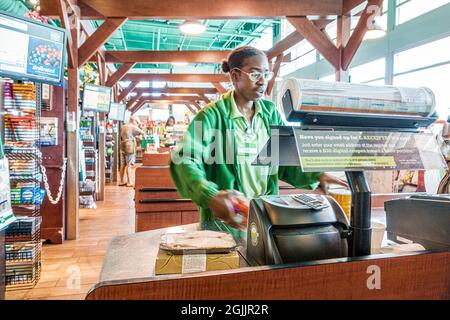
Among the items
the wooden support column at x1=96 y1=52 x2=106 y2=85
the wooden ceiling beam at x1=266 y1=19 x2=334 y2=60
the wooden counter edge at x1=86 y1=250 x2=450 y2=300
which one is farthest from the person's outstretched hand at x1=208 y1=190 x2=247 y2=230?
the wooden support column at x1=96 y1=52 x2=106 y2=85

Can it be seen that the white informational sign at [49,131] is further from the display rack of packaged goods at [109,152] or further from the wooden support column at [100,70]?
the display rack of packaged goods at [109,152]

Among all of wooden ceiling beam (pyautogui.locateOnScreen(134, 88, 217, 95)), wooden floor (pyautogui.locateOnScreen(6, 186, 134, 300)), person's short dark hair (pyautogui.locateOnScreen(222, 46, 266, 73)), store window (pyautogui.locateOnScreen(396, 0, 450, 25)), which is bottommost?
wooden floor (pyautogui.locateOnScreen(6, 186, 134, 300))

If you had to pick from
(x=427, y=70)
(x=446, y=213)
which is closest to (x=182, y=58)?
(x=427, y=70)

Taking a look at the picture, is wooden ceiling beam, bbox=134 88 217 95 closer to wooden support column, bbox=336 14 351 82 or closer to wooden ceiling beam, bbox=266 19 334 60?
wooden ceiling beam, bbox=266 19 334 60

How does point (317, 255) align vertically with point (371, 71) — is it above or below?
below

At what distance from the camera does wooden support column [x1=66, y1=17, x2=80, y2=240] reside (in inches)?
178

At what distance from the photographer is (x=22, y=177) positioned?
10.4 feet

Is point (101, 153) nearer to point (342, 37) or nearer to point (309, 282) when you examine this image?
point (342, 37)

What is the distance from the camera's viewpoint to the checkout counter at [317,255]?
588 mm

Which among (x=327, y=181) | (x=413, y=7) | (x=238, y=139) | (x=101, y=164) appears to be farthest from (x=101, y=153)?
(x=413, y=7)

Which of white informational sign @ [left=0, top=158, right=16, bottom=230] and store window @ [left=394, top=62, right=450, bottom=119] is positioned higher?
store window @ [left=394, top=62, right=450, bottom=119]

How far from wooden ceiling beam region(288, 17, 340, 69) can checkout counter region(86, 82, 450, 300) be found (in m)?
4.41

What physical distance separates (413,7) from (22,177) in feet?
28.4

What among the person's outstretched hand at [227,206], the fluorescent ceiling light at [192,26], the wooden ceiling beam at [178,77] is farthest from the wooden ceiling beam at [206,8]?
the wooden ceiling beam at [178,77]
